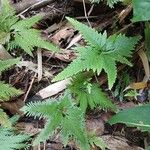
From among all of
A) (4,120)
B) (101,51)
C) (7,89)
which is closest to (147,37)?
(101,51)

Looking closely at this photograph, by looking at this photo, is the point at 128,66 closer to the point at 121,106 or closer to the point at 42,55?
the point at 121,106

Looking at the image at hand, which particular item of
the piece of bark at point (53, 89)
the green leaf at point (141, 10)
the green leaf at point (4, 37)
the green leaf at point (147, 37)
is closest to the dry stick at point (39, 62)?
the piece of bark at point (53, 89)

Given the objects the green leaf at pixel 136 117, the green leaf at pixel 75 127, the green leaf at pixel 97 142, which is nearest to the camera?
the green leaf at pixel 136 117

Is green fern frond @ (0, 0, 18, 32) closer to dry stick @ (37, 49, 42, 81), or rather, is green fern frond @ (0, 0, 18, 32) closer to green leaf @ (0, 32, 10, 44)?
green leaf @ (0, 32, 10, 44)

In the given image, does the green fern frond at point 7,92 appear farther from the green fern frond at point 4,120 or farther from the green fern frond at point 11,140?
the green fern frond at point 11,140

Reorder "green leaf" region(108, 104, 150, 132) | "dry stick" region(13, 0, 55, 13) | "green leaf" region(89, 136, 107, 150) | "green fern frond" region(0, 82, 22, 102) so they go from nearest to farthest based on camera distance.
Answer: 1. "green leaf" region(108, 104, 150, 132)
2. "green leaf" region(89, 136, 107, 150)
3. "green fern frond" region(0, 82, 22, 102)
4. "dry stick" region(13, 0, 55, 13)

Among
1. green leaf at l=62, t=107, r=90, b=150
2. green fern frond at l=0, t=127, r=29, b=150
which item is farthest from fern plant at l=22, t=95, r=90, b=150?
green fern frond at l=0, t=127, r=29, b=150

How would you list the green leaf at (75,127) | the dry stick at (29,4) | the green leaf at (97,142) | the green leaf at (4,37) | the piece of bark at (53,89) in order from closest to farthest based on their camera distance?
the green leaf at (75,127) < the green leaf at (97,142) < the piece of bark at (53,89) < the green leaf at (4,37) < the dry stick at (29,4)

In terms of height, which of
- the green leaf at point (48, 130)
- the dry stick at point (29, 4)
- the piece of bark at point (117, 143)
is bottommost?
the piece of bark at point (117, 143)
